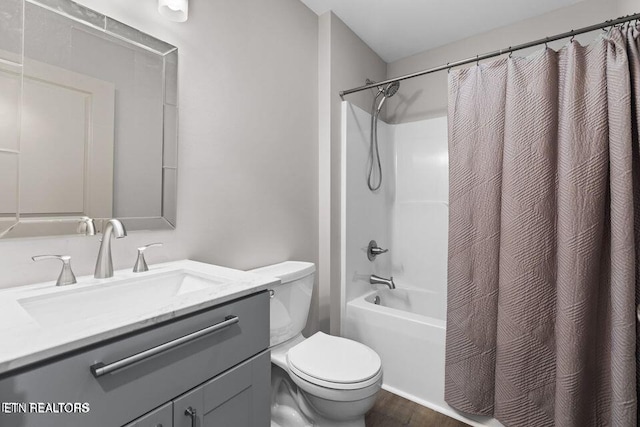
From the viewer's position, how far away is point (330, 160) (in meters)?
2.08

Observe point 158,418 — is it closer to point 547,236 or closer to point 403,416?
point 403,416

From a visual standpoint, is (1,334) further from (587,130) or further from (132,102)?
(587,130)

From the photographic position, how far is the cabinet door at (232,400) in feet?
2.56

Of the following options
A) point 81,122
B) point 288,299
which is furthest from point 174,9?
point 288,299

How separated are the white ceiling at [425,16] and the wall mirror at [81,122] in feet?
4.42

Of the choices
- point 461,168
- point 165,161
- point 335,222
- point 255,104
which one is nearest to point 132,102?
point 165,161

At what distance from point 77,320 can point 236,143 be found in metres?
1.03

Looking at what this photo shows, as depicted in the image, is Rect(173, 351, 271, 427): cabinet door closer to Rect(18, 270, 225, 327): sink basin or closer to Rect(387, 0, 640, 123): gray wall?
Rect(18, 270, 225, 327): sink basin

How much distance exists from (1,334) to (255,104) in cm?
139

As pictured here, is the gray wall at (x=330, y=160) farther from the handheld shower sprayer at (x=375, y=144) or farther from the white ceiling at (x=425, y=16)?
the handheld shower sprayer at (x=375, y=144)

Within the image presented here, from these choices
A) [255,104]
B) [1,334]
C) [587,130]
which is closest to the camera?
[1,334]

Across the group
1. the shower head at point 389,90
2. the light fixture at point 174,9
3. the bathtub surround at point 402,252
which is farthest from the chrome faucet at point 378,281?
the light fixture at point 174,9

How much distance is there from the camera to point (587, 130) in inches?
52.4

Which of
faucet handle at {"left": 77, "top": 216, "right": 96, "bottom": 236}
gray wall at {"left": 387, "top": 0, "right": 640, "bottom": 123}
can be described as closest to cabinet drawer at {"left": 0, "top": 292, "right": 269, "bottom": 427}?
faucet handle at {"left": 77, "top": 216, "right": 96, "bottom": 236}
